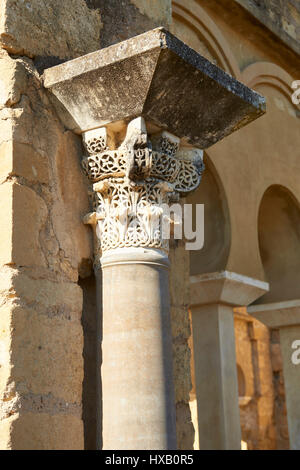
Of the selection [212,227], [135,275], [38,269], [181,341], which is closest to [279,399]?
[212,227]

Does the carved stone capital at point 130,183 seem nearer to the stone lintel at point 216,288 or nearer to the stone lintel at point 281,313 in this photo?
the stone lintel at point 216,288

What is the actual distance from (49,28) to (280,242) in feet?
16.9

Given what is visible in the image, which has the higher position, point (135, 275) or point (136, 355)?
point (135, 275)

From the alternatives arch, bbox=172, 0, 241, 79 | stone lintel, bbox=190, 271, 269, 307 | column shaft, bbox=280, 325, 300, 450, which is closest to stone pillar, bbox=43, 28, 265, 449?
stone lintel, bbox=190, 271, 269, 307

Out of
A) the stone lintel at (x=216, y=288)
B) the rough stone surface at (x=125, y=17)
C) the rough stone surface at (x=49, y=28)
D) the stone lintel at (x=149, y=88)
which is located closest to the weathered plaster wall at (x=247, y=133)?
the stone lintel at (x=216, y=288)

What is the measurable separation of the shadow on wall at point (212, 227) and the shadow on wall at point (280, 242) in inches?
40.6

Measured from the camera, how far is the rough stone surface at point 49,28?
264 cm

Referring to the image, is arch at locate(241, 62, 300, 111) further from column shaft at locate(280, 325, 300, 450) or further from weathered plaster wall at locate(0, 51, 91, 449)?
weathered plaster wall at locate(0, 51, 91, 449)

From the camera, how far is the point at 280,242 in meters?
7.51

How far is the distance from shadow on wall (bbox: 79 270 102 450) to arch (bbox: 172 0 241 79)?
402 cm

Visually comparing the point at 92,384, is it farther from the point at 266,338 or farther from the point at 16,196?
the point at 266,338

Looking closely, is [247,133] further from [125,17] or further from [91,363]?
Result: [91,363]

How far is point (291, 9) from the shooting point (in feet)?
24.0

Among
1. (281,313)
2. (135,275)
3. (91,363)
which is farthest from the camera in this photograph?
(281,313)
